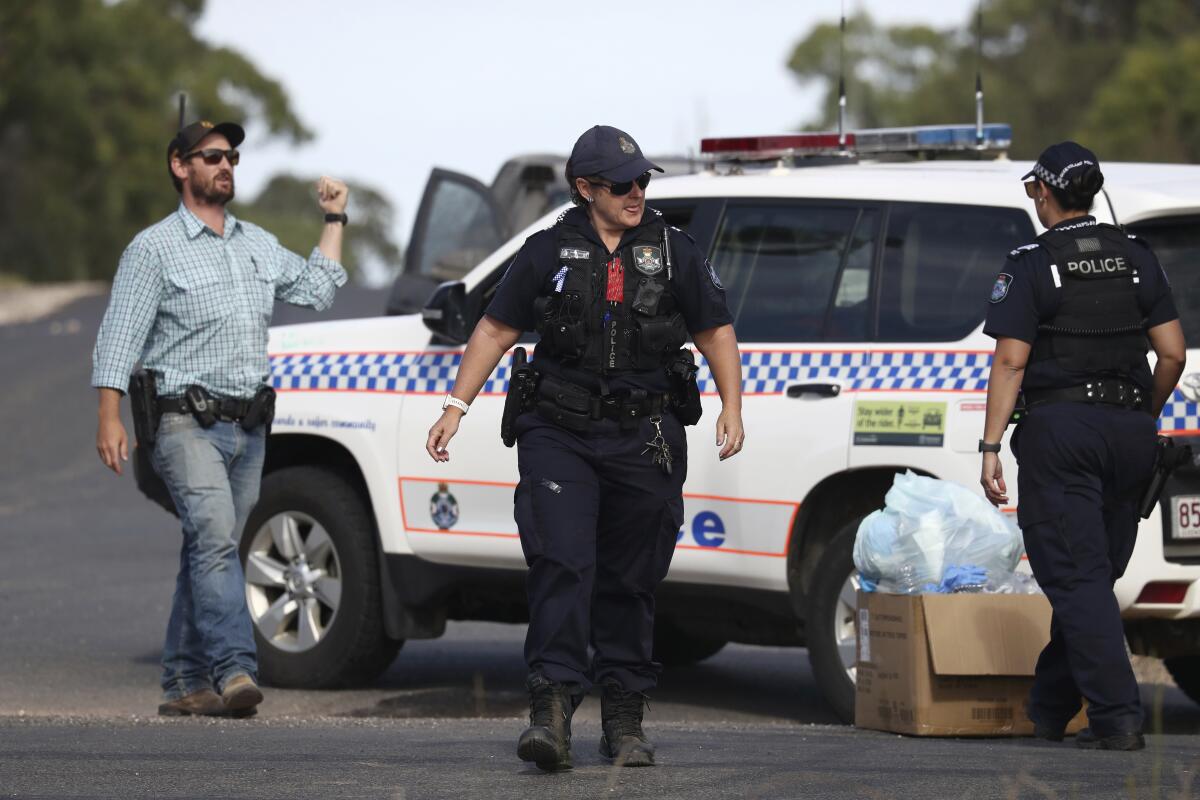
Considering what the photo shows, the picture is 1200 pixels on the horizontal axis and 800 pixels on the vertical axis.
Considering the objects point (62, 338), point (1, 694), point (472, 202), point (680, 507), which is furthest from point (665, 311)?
point (62, 338)

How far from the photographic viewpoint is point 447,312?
8.01 m

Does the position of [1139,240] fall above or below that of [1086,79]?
below

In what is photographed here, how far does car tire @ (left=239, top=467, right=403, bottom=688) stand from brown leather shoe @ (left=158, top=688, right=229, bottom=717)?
928mm

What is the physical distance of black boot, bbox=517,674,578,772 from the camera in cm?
562

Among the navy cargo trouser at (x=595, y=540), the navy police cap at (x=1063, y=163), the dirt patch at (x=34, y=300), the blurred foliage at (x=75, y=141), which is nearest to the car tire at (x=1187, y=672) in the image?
the navy police cap at (x=1063, y=163)

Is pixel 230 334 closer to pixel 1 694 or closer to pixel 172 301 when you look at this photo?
pixel 172 301

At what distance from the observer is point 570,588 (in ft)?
19.1

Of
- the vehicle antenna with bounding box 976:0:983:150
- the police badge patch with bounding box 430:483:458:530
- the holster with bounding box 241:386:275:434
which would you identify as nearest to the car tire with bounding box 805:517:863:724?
the police badge patch with bounding box 430:483:458:530

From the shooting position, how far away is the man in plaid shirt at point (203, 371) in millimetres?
7461

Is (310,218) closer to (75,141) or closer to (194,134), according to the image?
(75,141)

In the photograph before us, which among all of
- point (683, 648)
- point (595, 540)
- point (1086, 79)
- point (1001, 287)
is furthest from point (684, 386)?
point (1086, 79)

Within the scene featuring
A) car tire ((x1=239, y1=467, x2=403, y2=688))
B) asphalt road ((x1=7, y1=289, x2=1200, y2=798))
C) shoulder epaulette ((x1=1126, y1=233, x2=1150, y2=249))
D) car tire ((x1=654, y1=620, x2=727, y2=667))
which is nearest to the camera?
asphalt road ((x1=7, y1=289, x2=1200, y2=798))

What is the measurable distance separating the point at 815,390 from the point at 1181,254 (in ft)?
4.23

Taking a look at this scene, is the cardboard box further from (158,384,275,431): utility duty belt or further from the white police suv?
(158,384,275,431): utility duty belt
